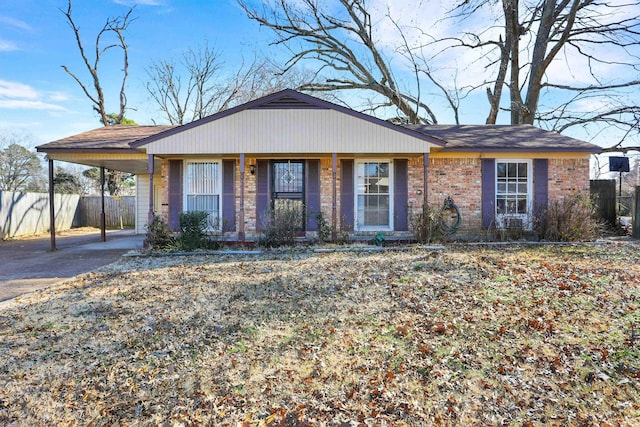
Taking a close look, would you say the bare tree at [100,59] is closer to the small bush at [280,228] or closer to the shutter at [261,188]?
the shutter at [261,188]

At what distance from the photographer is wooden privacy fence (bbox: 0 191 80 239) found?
42.3ft

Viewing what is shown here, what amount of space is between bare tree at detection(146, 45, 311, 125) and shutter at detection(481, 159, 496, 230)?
18132 mm

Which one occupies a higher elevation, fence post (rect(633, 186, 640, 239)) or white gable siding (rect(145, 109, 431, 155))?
white gable siding (rect(145, 109, 431, 155))

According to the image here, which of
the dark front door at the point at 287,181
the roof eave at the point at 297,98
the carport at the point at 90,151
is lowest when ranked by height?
the dark front door at the point at 287,181

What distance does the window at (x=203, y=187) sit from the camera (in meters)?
10.5

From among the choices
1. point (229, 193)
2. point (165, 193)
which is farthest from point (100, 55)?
point (229, 193)

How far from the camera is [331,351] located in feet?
11.5

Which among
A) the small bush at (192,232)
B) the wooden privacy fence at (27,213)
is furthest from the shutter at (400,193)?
the wooden privacy fence at (27,213)

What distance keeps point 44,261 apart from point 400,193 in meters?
9.07

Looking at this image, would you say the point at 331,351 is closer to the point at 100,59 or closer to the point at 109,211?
the point at 109,211

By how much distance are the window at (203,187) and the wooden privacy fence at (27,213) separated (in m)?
7.43

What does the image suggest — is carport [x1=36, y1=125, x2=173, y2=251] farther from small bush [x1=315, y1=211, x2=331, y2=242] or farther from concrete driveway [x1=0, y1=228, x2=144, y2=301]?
small bush [x1=315, y1=211, x2=331, y2=242]

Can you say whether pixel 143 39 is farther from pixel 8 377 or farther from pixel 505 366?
pixel 505 366

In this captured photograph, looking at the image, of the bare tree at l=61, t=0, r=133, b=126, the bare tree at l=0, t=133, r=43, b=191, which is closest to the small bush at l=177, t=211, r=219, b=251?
the bare tree at l=61, t=0, r=133, b=126
